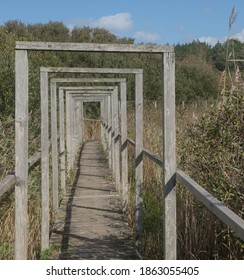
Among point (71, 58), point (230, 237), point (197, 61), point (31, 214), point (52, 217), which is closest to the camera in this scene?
point (230, 237)

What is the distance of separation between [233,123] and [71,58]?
1066 inches

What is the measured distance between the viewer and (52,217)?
21.2ft

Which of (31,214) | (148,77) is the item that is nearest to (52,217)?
(31,214)

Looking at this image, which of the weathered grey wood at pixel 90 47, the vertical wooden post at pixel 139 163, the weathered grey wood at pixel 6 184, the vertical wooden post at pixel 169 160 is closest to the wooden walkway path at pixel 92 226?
the vertical wooden post at pixel 139 163

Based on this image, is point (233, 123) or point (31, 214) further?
point (31, 214)

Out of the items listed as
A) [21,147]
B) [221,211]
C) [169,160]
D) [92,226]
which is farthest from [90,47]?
[92,226]

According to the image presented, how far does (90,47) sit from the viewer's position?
11.6 ft

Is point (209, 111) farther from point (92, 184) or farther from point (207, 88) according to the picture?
point (207, 88)

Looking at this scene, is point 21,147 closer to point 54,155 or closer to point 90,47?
point 90,47

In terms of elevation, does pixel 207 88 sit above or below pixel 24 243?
above

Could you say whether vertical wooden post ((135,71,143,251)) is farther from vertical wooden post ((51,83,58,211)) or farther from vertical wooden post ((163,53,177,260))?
vertical wooden post ((51,83,58,211))

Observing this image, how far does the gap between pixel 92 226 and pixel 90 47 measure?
3.07 m

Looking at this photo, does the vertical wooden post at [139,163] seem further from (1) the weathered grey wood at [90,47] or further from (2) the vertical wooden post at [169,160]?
(1) the weathered grey wood at [90,47]

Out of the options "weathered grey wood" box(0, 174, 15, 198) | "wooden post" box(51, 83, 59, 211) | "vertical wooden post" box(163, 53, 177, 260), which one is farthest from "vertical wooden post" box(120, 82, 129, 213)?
"weathered grey wood" box(0, 174, 15, 198)
